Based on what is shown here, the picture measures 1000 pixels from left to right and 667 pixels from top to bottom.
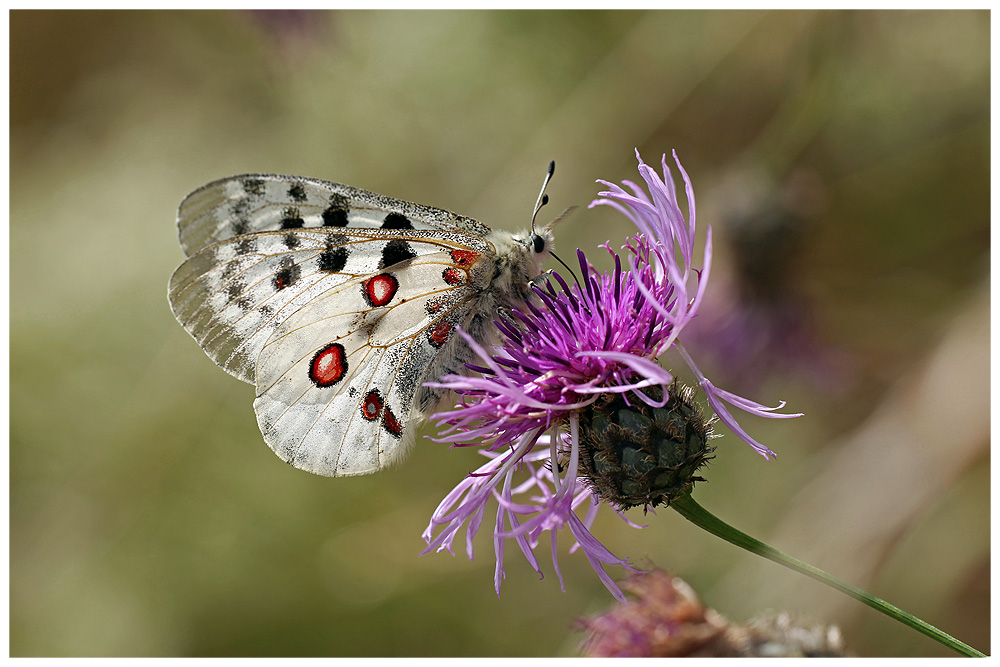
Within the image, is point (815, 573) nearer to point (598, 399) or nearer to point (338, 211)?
point (598, 399)

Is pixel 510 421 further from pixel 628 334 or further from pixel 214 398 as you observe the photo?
→ pixel 214 398

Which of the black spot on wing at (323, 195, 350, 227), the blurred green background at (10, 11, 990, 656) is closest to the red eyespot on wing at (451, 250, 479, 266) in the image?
the black spot on wing at (323, 195, 350, 227)

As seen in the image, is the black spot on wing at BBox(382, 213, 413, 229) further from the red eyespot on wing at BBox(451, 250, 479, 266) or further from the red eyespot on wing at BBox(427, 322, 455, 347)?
the red eyespot on wing at BBox(427, 322, 455, 347)

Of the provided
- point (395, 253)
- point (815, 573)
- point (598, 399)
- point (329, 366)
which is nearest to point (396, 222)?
point (395, 253)

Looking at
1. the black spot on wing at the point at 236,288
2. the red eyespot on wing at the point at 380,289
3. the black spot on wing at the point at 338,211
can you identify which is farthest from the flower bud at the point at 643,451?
the black spot on wing at the point at 236,288

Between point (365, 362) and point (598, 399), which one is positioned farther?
point (365, 362)

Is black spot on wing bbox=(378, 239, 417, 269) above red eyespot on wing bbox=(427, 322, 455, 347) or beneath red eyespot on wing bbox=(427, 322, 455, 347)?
above

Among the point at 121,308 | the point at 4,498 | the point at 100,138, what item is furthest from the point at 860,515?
the point at 100,138
